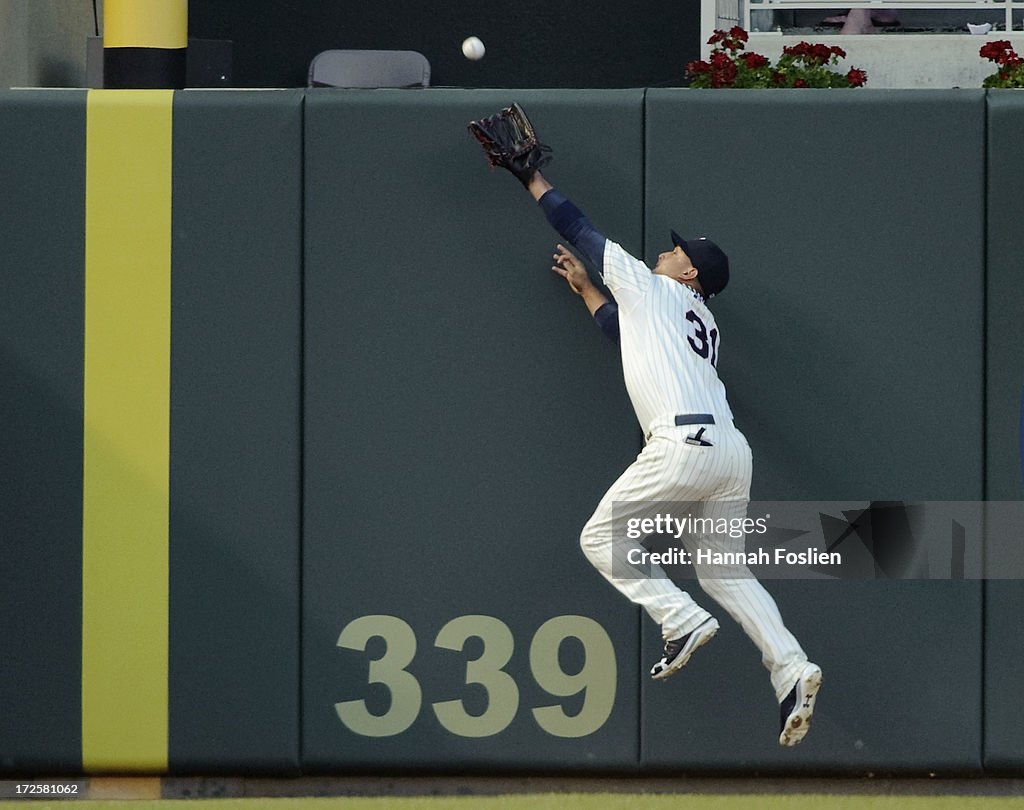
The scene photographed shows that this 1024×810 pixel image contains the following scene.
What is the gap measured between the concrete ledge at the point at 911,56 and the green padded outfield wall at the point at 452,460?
3.13 metres

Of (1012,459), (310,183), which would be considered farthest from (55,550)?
(1012,459)

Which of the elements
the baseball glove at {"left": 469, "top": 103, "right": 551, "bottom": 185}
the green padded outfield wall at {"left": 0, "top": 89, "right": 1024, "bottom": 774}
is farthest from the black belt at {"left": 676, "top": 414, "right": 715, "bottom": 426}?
the baseball glove at {"left": 469, "top": 103, "right": 551, "bottom": 185}

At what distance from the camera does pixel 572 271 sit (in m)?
6.55

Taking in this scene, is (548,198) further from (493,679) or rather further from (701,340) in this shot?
(493,679)

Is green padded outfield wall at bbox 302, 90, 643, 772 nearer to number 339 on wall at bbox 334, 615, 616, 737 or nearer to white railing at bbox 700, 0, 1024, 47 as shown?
number 339 on wall at bbox 334, 615, 616, 737

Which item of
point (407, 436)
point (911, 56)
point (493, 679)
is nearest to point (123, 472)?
point (407, 436)

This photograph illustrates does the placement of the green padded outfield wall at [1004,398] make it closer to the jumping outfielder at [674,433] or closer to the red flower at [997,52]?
the jumping outfielder at [674,433]

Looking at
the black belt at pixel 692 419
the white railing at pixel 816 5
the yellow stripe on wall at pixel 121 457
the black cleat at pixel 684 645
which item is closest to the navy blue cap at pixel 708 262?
the black belt at pixel 692 419

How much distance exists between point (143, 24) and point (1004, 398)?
451 centimetres

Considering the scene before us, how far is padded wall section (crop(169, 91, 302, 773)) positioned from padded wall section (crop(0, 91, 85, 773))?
39cm

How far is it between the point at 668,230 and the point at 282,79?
519 centimetres

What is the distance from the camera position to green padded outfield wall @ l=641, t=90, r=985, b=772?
661 cm

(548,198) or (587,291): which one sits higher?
(548,198)

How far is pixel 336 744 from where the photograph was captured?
263 inches
